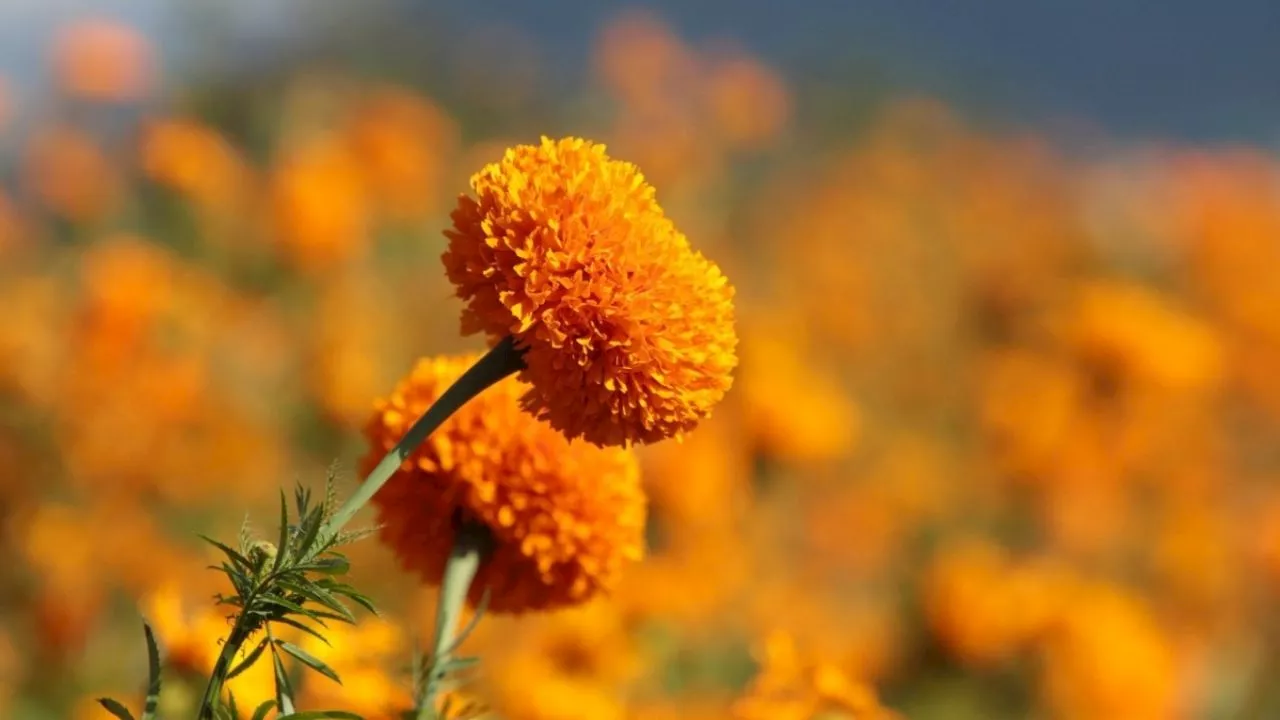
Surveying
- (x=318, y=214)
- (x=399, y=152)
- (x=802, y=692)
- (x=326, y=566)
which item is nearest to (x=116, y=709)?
(x=326, y=566)

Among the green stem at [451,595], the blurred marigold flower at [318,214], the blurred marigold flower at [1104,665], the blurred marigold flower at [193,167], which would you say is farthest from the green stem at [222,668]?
the blurred marigold flower at [193,167]

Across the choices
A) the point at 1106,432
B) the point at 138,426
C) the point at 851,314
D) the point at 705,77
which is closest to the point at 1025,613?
the point at 1106,432

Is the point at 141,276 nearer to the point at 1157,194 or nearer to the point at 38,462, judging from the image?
the point at 38,462

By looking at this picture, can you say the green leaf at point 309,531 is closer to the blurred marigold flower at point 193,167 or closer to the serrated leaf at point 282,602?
the serrated leaf at point 282,602

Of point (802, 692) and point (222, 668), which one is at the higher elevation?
point (802, 692)

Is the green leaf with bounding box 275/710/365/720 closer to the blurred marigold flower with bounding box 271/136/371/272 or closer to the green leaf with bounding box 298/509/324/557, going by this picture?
the green leaf with bounding box 298/509/324/557

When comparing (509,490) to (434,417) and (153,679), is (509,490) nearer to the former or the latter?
(434,417)
